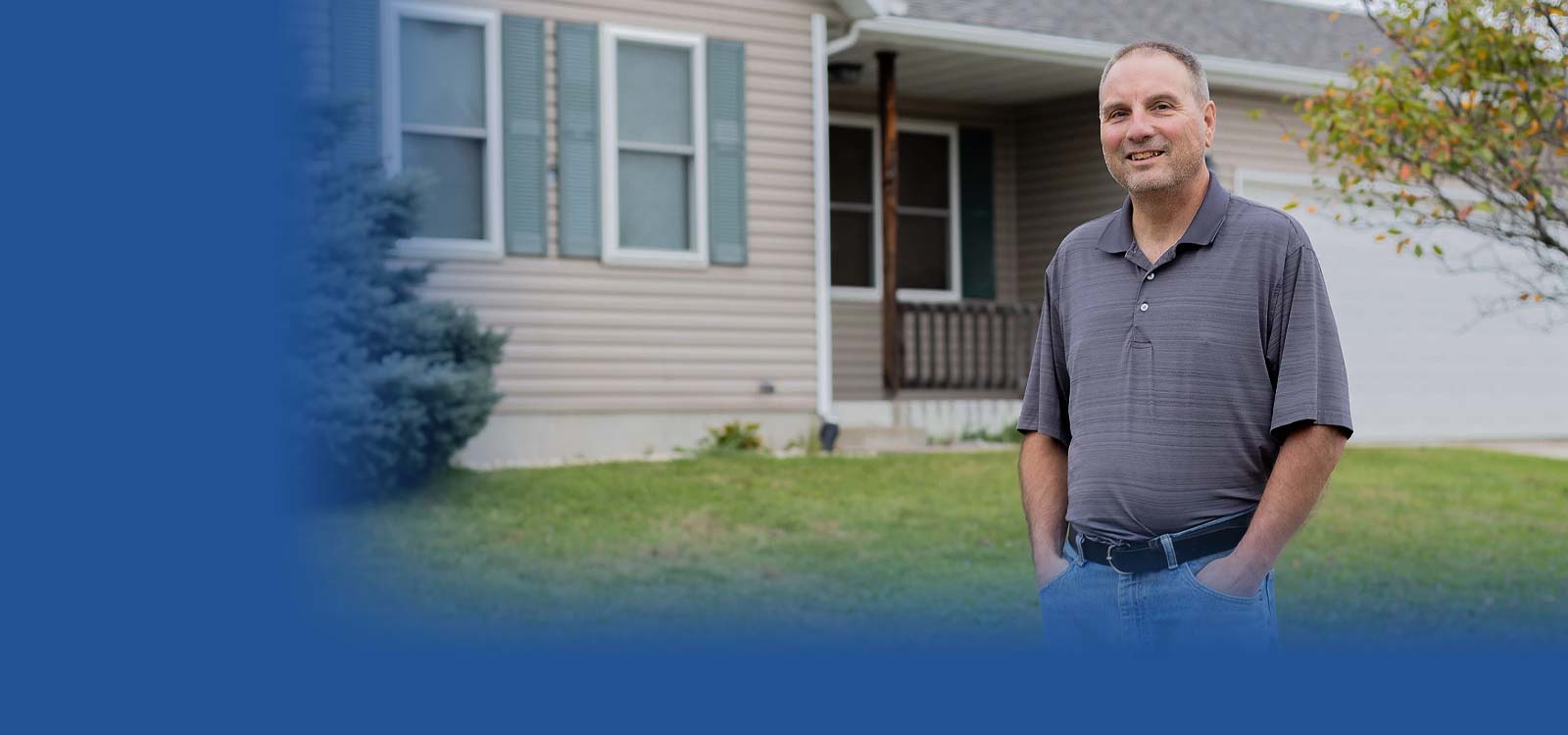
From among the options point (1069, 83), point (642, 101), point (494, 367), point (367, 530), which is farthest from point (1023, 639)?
point (1069, 83)

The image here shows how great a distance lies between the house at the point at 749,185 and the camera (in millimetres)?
11148

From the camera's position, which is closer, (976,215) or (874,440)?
(874,440)

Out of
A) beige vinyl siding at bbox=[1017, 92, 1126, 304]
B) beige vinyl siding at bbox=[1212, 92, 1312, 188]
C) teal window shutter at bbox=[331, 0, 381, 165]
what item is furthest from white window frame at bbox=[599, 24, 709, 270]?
beige vinyl siding at bbox=[1212, 92, 1312, 188]

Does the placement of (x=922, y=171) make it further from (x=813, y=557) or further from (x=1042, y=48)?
(x=813, y=557)

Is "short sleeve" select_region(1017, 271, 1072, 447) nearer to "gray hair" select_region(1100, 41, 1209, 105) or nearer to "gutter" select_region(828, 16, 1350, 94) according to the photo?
"gray hair" select_region(1100, 41, 1209, 105)

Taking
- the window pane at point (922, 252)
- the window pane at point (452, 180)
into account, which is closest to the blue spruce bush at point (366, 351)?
the window pane at point (452, 180)

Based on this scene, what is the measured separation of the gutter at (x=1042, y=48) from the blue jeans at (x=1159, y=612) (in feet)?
32.0

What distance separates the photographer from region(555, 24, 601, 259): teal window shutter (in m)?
11.4

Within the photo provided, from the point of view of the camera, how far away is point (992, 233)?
15.2 metres

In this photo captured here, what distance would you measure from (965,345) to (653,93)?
3.90m

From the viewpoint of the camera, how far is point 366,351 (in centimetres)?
901

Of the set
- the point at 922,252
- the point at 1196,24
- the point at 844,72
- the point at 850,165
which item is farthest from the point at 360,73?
the point at 1196,24

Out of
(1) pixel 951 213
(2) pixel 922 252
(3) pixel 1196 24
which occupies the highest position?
(3) pixel 1196 24

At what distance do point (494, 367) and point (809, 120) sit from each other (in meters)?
3.07
